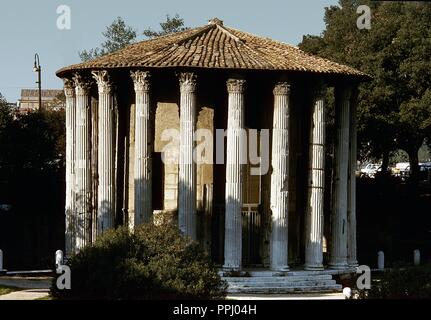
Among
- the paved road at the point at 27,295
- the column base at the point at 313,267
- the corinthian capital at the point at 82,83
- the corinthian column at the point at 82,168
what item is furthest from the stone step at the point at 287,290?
the corinthian capital at the point at 82,83

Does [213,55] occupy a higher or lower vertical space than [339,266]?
higher

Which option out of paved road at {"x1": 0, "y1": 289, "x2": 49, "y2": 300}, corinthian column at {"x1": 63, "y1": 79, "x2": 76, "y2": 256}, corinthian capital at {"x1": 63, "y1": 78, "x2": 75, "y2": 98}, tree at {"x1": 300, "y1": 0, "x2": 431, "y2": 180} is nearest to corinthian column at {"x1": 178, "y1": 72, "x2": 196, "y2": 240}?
corinthian column at {"x1": 63, "y1": 79, "x2": 76, "y2": 256}

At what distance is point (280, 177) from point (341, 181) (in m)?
4.11

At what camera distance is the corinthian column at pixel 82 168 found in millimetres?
37375

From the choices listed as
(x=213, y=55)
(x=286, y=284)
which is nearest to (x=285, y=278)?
(x=286, y=284)

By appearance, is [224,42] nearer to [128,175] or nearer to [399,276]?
[128,175]

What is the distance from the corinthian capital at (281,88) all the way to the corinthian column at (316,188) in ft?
5.67

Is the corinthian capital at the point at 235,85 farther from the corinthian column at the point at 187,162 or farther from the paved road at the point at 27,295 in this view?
the paved road at the point at 27,295

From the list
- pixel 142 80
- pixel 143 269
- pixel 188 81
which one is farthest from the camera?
pixel 142 80

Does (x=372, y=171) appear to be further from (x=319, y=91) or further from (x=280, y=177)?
(x=280, y=177)

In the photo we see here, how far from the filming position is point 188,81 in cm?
3509

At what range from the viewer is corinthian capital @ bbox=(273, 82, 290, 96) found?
35.9 meters

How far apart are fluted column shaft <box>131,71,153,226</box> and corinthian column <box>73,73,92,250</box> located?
3.01 meters

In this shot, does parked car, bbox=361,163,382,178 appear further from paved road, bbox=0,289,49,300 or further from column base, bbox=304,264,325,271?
paved road, bbox=0,289,49,300
